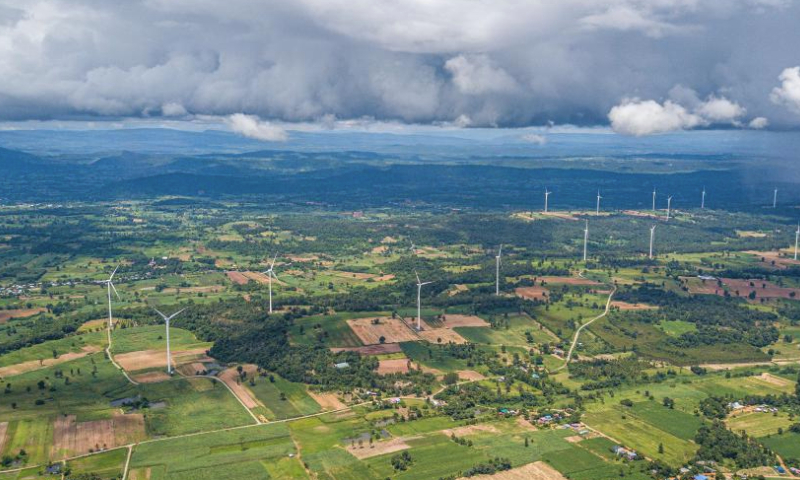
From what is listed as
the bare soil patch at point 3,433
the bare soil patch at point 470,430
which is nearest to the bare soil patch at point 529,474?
the bare soil patch at point 470,430

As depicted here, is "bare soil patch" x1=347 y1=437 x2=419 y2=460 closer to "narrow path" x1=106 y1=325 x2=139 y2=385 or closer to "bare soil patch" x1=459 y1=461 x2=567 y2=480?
"bare soil patch" x1=459 y1=461 x2=567 y2=480

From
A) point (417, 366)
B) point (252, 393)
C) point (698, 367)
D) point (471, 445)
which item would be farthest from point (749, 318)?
point (252, 393)

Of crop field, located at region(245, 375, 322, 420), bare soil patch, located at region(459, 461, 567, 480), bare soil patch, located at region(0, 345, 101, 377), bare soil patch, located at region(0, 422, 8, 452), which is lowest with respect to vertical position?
bare soil patch, located at region(0, 345, 101, 377)

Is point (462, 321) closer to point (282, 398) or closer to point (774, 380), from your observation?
point (282, 398)

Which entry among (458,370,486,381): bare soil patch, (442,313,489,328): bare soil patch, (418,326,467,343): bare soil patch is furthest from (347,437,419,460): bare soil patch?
(442,313,489,328): bare soil patch

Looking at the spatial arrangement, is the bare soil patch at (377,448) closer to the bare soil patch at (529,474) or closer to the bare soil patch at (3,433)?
the bare soil patch at (529,474)

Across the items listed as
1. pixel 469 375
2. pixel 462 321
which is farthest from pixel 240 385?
pixel 462 321

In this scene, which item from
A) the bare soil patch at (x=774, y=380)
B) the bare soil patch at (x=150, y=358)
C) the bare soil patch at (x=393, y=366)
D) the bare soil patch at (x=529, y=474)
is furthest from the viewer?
the bare soil patch at (x=150, y=358)
